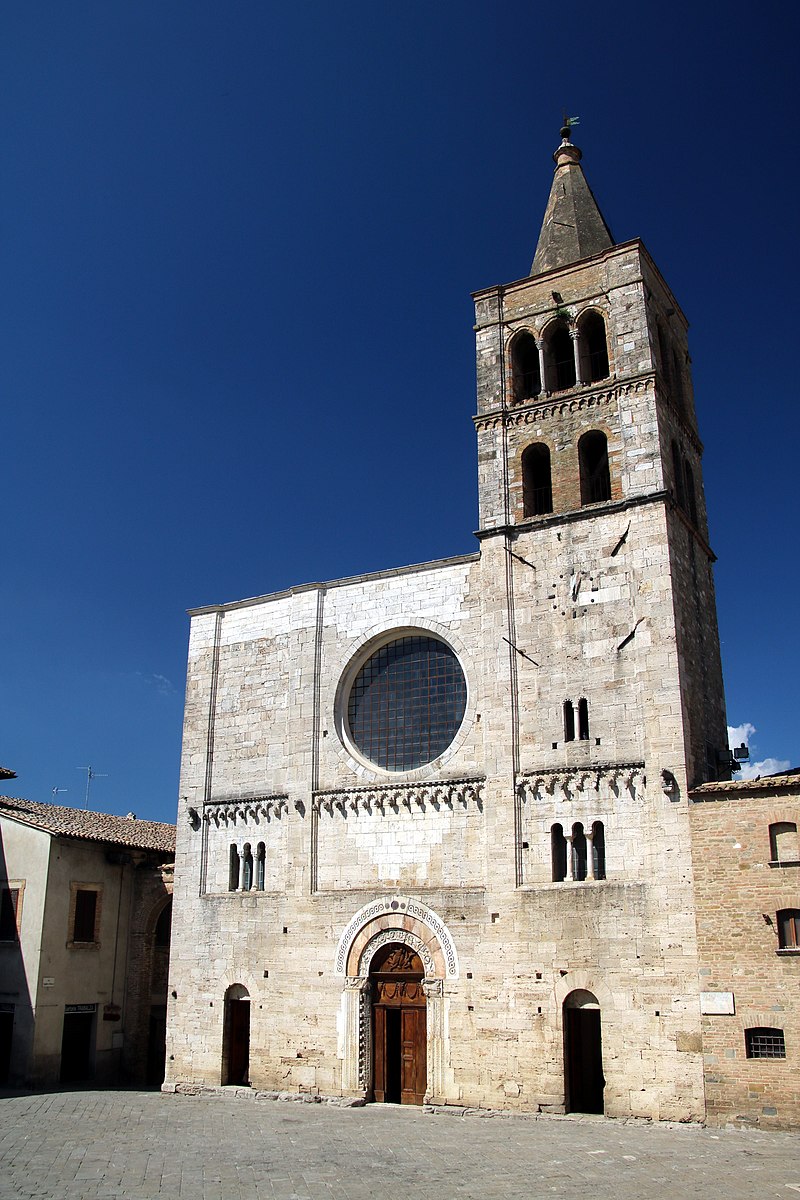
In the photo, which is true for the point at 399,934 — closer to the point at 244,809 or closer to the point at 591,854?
the point at 591,854

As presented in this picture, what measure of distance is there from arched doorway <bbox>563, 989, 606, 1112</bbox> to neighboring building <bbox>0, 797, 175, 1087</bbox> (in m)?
13.7

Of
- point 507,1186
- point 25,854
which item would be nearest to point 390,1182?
point 507,1186

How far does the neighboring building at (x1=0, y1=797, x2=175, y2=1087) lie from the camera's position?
26891 millimetres

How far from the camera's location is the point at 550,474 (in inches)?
1030

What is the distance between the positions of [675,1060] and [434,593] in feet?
40.0

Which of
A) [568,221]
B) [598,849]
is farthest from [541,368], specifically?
[598,849]

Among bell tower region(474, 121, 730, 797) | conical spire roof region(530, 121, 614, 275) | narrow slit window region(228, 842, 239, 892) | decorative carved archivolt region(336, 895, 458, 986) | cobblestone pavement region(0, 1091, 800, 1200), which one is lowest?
cobblestone pavement region(0, 1091, 800, 1200)

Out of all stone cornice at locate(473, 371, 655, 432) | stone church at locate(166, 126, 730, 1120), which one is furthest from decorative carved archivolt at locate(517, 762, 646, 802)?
stone cornice at locate(473, 371, 655, 432)

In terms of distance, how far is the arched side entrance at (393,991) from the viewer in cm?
2248

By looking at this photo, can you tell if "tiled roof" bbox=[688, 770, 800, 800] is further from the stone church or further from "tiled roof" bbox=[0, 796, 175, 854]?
"tiled roof" bbox=[0, 796, 175, 854]

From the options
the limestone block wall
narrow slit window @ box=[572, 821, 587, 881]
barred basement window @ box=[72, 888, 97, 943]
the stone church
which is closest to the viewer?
the stone church

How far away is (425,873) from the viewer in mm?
23578

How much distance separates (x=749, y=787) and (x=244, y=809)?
13260mm

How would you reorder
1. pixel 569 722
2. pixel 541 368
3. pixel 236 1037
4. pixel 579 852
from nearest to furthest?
pixel 579 852
pixel 569 722
pixel 236 1037
pixel 541 368
